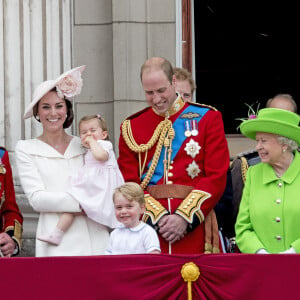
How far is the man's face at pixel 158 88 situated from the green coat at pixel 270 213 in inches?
27.7

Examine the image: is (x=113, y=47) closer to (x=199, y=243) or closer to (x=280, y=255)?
(x=199, y=243)

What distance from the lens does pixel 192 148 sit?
306 inches

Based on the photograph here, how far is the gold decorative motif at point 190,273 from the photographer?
22.5ft

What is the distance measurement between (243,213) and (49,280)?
1.19 meters

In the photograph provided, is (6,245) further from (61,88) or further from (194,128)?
(194,128)

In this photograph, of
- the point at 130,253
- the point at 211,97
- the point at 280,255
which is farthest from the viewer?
the point at 211,97

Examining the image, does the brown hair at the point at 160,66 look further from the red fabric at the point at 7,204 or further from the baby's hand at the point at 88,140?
the red fabric at the point at 7,204

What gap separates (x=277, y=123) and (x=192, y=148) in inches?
24.0

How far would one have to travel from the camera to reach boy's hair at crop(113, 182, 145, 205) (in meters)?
7.36

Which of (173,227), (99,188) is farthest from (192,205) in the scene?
(99,188)

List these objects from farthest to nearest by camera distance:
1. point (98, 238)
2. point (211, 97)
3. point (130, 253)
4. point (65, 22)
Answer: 1. point (211, 97)
2. point (65, 22)
3. point (98, 238)
4. point (130, 253)

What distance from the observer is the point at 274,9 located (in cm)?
1120

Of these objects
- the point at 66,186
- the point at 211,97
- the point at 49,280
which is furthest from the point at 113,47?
the point at 49,280

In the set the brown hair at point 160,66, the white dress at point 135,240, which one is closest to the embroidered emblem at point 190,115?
the brown hair at point 160,66
